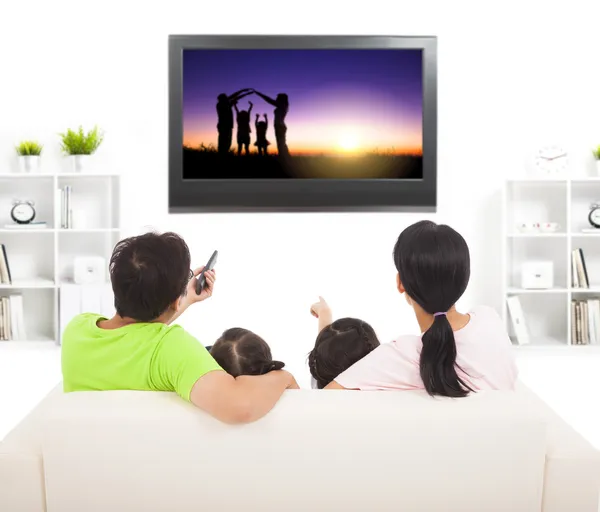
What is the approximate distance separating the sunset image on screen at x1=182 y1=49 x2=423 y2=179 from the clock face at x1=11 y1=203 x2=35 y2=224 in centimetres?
97

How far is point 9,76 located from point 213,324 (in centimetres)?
196

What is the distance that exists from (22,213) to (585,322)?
3.45 meters

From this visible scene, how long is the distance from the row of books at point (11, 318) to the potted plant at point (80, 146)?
0.87 meters

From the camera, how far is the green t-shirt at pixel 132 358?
1.49m

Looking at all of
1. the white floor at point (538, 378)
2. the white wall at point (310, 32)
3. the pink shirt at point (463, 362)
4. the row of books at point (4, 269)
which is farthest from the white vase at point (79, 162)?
the pink shirt at point (463, 362)

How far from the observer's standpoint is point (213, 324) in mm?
4988

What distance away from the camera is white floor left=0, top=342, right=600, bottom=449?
12.0 ft

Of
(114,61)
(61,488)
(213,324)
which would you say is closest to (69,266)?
(213,324)

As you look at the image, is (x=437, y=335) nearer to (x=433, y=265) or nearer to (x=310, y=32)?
(x=433, y=265)

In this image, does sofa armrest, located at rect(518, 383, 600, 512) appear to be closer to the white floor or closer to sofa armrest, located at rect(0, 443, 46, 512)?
sofa armrest, located at rect(0, 443, 46, 512)

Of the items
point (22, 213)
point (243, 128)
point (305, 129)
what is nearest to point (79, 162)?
point (22, 213)

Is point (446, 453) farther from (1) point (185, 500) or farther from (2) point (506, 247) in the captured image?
(2) point (506, 247)

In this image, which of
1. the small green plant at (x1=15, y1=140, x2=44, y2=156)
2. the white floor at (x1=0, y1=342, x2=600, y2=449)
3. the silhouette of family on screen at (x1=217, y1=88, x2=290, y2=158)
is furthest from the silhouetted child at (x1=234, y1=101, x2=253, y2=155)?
the white floor at (x1=0, y1=342, x2=600, y2=449)

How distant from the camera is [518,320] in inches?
190
